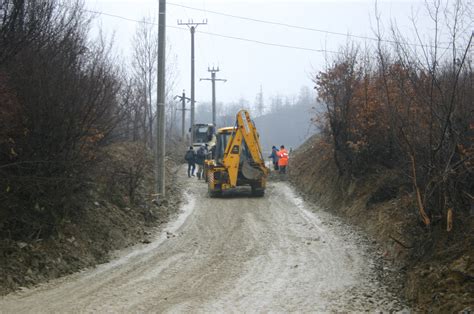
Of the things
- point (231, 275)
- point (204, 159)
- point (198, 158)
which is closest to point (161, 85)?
point (231, 275)

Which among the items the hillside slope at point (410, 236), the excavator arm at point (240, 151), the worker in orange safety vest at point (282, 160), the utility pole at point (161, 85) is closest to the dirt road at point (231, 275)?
the hillside slope at point (410, 236)

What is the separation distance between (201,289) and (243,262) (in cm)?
205

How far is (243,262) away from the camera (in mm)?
10344

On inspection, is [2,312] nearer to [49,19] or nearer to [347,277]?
[347,277]

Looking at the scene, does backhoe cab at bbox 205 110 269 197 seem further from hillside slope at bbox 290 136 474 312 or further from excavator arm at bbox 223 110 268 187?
hillside slope at bbox 290 136 474 312

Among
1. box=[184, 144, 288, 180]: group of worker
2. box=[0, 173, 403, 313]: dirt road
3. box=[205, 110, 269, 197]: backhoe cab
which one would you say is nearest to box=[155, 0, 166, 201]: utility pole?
box=[205, 110, 269, 197]: backhoe cab

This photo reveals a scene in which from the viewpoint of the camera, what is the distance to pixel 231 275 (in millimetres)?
9344

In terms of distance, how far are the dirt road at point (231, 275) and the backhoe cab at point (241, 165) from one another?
4817 millimetres

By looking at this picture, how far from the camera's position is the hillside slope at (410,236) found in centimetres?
691

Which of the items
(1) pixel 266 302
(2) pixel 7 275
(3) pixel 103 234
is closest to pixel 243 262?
(1) pixel 266 302

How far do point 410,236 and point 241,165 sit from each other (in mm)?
10897

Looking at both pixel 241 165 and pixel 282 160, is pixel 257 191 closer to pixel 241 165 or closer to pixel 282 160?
pixel 241 165

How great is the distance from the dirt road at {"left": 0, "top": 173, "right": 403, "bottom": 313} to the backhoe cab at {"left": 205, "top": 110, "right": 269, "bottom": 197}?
190 inches

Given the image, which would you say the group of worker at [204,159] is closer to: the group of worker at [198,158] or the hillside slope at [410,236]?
the group of worker at [198,158]
